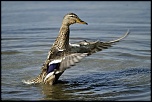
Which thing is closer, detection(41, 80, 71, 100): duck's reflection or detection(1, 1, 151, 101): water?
detection(41, 80, 71, 100): duck's reflection

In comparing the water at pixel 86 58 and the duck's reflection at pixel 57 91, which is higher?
the water at pixel 86 58

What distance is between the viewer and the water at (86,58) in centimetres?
875

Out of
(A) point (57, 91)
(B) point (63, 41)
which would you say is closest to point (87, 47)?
(B) point (63, 41)

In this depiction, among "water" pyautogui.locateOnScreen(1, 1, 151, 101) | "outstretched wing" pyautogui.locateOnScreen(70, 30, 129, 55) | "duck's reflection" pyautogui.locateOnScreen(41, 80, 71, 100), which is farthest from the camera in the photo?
"outstretched wing" pyautogui.locateOnScreen(70, 30, 129, 55)

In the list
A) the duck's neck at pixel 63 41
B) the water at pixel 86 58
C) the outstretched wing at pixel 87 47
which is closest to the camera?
the water at pixel 86 58

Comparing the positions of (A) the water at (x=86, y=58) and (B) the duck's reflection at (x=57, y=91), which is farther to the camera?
(A) the water at (x=86, y=58)

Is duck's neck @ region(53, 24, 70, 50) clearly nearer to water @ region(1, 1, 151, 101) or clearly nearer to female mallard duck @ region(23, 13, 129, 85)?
female mallard duck @ region(23, 13, 129, 85)

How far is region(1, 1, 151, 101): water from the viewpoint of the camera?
8.75m

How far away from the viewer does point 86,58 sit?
37.7 feet

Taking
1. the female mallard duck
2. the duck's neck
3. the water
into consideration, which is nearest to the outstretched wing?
the female mallard duck

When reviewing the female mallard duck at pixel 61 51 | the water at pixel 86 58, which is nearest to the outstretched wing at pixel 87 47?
the female mallard duck at pixel 61 51

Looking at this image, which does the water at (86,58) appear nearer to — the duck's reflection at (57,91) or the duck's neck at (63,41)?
the duck's reflection at (57,91)

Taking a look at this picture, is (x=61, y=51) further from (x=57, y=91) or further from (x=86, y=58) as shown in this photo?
(x=86, y=58)

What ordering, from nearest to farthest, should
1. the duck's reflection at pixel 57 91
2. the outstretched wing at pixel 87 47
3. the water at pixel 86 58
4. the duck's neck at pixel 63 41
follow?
the duck's reflection at pixel 57 91
the water at pixel 86 58
the outstretched wing at pixel 87 47
the duck's neck at pixel 63 41
